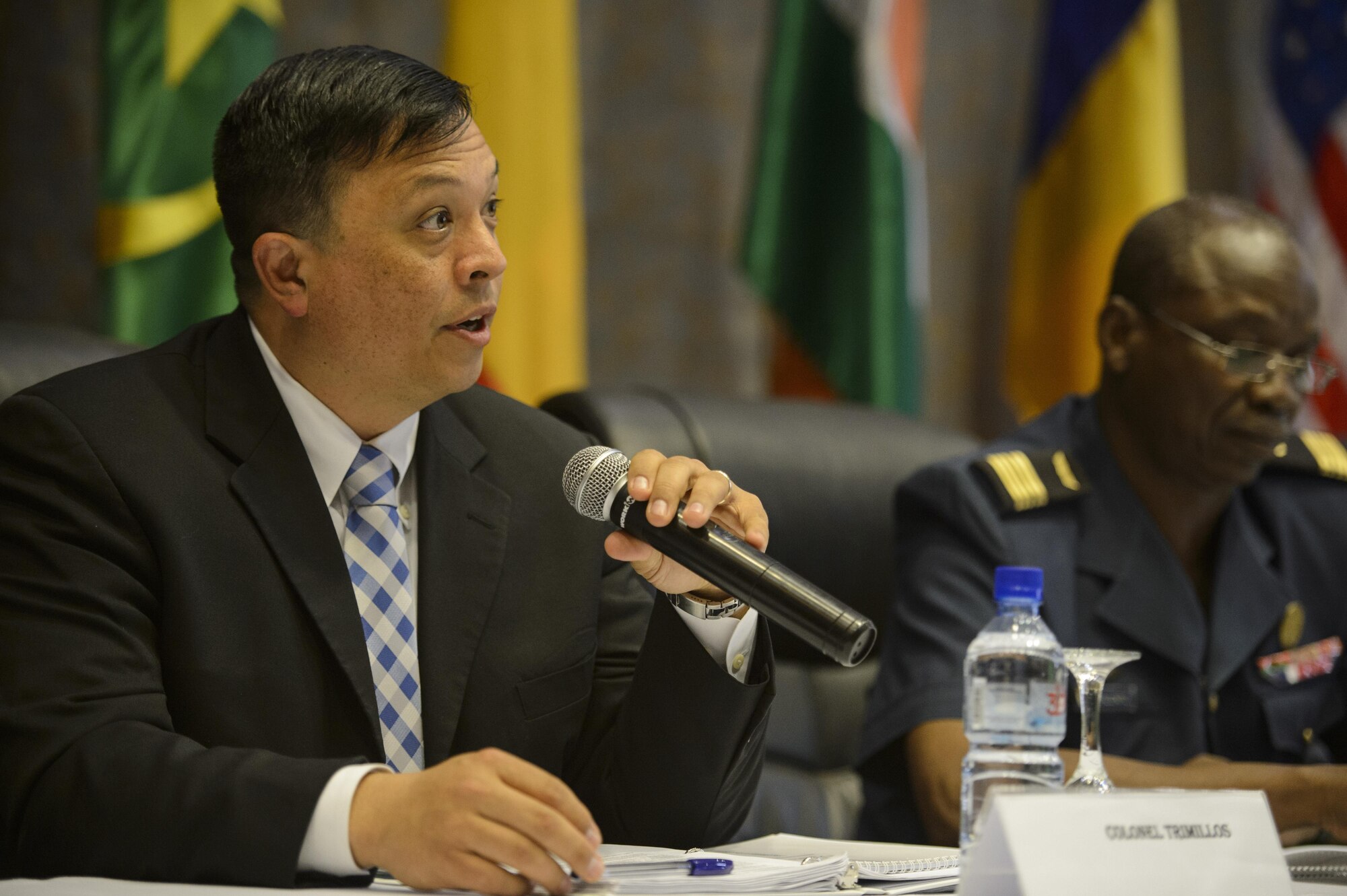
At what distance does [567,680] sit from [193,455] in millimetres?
484

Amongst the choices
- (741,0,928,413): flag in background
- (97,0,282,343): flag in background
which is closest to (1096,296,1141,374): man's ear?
(741,0,928,413): flag in background

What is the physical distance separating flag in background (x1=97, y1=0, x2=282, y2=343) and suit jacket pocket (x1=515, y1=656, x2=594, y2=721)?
1.27 meters

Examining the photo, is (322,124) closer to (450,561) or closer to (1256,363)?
(450,561)

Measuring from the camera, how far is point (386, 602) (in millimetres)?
1518

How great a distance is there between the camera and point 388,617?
1.51 metres

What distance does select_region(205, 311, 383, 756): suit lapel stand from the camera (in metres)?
1.43

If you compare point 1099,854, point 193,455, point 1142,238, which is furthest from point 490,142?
point 1099,854

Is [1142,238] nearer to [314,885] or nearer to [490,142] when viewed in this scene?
[490,142]

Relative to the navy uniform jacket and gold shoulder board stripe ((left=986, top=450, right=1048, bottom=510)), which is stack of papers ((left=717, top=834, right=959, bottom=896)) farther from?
gold shoulder board stripe ((left=986, top=450, right=1048, bottom=510))

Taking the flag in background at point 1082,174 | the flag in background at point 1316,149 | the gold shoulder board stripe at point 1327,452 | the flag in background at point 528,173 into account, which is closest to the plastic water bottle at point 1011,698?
the gold shoulder board stripe at point 1327,452

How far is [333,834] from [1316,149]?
3448mm

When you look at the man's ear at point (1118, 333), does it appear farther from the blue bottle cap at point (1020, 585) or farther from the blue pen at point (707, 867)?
the blue pen at point (707, 867)

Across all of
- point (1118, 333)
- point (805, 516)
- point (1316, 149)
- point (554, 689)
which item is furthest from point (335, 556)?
point (1316, 149)

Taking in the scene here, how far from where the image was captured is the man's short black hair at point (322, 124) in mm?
1510
